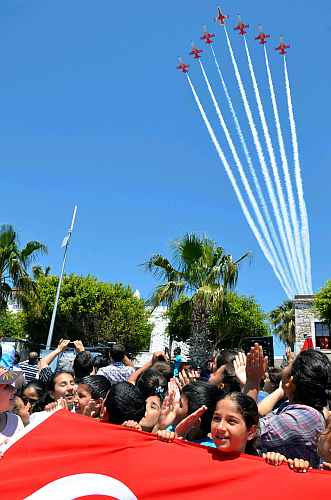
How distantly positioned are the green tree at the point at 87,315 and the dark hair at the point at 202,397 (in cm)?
3505

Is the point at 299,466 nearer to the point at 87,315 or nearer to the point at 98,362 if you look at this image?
the point at 98,362

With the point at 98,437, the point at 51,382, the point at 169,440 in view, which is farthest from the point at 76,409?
the point at 169,440

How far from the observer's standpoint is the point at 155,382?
5.29 meters

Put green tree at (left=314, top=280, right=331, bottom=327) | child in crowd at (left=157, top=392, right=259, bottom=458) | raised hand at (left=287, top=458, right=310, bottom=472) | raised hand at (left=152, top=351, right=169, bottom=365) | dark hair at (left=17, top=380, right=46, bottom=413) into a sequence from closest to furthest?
raised hand at (left=287, top=458, right=310, bottom=472), child in crowd at (left=157, top=392, right=259, bottom=458), dark hair at (left=17, top=380, right=46, bottom=413), raised hand at (left=152, top=351, right=169, bottom=365), green tree at (left=314, top=280, right=331, bottom=327)

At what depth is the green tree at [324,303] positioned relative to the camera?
30.8m

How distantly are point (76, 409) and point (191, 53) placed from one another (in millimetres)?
29425

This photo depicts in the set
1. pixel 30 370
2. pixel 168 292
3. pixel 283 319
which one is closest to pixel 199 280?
pixel 168 292

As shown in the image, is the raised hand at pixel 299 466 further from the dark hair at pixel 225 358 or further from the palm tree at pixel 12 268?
the palm tree at pixel 12 268

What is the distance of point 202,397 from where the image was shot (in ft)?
12.9

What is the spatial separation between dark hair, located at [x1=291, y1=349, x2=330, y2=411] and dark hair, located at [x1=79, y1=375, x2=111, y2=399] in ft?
7.07

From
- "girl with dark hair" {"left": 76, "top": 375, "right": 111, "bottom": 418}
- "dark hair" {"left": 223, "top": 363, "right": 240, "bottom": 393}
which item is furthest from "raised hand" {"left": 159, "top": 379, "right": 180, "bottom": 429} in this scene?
"dark hair" {"left": 223, "top": 363, "right": 240, "bottom": 393}

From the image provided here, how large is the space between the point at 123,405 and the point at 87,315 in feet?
118

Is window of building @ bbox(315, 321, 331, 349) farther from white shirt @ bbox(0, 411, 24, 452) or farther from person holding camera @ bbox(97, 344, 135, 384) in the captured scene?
white shirt @ bbox(0, 411, 24, 452)

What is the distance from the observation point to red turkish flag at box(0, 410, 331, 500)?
8.41 ft
